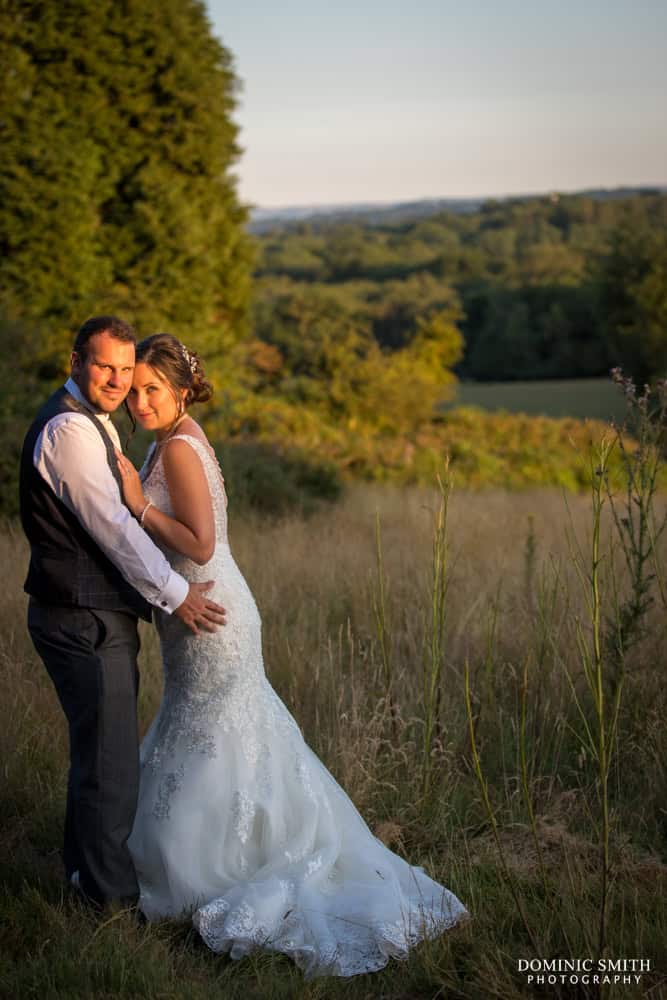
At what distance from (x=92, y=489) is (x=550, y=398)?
108ft

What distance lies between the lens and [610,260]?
35094 millimetres

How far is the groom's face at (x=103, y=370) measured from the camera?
329 cm

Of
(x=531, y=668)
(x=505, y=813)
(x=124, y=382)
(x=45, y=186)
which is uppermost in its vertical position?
(x=45, y=186)

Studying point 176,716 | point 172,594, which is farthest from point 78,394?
point 176,716

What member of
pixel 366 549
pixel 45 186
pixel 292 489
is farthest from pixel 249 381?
pixel 366 549

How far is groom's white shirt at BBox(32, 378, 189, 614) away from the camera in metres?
3.19

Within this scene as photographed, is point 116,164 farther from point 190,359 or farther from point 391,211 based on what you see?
point 391,211

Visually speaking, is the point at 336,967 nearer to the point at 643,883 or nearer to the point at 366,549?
the point at 643,883

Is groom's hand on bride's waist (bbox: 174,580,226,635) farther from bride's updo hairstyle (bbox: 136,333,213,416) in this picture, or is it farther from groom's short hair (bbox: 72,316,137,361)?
groom's short hair (bbox: 72,316,137,361)

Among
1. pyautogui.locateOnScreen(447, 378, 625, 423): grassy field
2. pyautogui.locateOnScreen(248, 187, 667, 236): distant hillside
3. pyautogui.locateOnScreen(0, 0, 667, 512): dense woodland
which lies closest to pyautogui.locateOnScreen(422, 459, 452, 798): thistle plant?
pyautogui.locateOnScreen(0, 0, 667, 512): dense woodland

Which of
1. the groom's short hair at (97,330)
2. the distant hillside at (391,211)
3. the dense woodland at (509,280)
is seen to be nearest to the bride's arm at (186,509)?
the groom's short hair at (97,330)

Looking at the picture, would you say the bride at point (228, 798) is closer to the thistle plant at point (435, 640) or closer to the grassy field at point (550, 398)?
the thistle plant at point (435, 640)

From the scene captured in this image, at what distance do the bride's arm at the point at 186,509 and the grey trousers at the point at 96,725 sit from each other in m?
0.32

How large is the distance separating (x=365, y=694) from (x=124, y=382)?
238 centimetres
